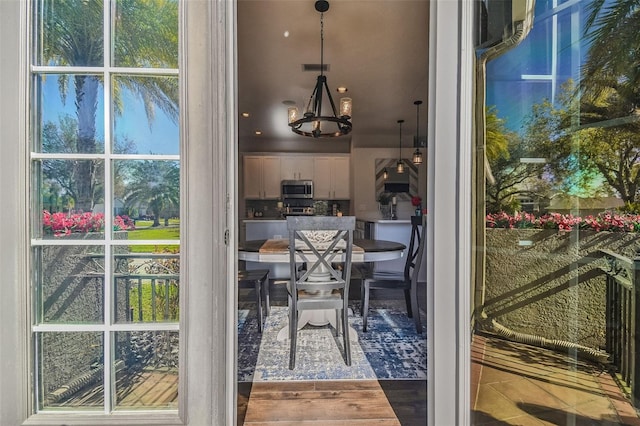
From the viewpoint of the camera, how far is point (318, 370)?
191 centimetres

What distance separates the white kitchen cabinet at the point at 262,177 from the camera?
20.7ft

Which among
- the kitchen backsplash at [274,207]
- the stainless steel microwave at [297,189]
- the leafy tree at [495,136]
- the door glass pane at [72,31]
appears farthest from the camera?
the kitchen backsplash at [274,207]

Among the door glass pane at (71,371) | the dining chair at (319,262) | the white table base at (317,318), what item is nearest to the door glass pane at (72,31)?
the door glass pane at (71,371)

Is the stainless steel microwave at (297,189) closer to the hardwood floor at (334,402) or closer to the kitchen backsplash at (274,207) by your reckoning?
the kitchen backsplash at (274,207)

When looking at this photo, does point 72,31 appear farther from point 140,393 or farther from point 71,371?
point 140,393

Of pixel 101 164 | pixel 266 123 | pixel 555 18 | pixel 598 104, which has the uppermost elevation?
pixel 266 123

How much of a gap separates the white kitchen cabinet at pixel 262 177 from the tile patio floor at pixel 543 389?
5.39 m

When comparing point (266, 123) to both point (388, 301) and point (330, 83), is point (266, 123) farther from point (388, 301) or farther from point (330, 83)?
point (388, 301)

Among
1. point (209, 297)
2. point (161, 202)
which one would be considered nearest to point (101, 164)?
point (161, 202)

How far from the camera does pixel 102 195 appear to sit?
3.61 feet

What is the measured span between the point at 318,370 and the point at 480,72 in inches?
72.7

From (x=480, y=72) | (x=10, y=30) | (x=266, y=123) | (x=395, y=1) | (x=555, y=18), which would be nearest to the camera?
(x=10, y=30)

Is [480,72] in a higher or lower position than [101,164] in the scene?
higher

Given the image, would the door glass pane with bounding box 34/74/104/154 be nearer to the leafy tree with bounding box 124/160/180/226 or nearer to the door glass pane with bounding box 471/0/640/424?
the leafy tree with bounding box 124/160/180/226
